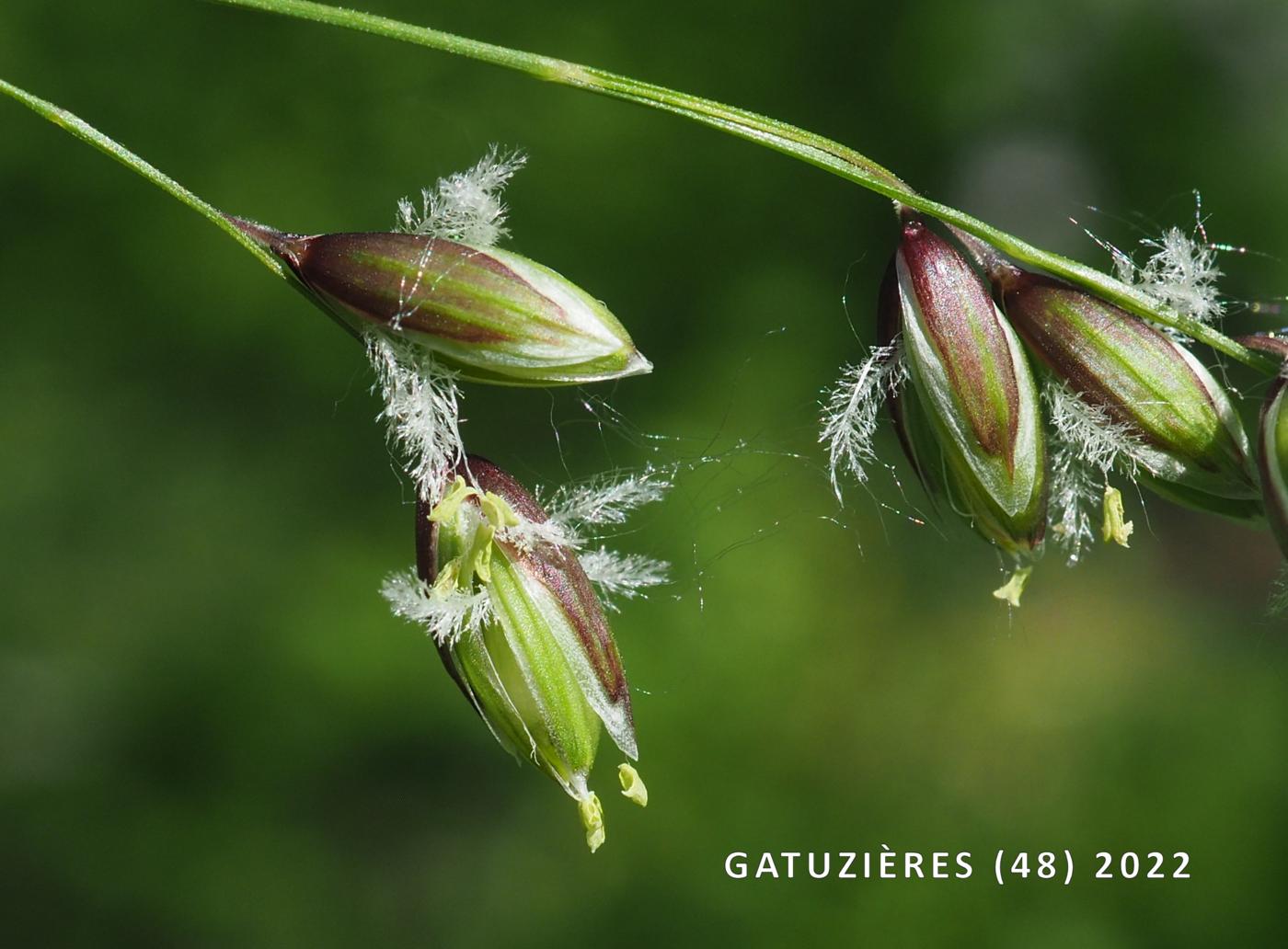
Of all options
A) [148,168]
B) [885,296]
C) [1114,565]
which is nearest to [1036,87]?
[1114,565]

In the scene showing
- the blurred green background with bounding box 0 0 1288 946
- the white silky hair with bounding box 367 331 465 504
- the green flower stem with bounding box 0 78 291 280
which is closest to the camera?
the green flower stem with bounding box 0 78 291 280

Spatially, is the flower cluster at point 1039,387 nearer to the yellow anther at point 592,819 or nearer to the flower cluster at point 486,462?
the flower cluster at point 486,462

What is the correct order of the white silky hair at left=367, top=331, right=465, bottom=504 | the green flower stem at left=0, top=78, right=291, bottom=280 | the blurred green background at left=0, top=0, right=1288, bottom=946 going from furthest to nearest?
the blurred green background at left=0, top=0, right=1288, bottom=946
the white silky hair at left=367, top=331, right=465, bottom=504
the green flower stem at left=0, top=78, right=291, bottom=280

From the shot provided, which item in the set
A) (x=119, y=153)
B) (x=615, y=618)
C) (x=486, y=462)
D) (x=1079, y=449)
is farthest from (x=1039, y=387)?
(x=615, y=618)

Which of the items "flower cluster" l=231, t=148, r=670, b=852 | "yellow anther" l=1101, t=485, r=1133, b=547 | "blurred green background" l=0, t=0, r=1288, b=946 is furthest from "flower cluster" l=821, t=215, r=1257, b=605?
"blurred green background" l=0, t=0, r=1288, b=946

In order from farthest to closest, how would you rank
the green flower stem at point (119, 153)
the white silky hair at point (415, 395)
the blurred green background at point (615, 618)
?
the blurred green background at point (615, 618) → the white silky hair at point (415, 395) → the green flower stem at point (119, 153)

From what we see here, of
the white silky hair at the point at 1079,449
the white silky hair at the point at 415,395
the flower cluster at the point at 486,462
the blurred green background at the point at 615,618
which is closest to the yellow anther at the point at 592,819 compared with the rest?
the flower cluster at the point at 486,462

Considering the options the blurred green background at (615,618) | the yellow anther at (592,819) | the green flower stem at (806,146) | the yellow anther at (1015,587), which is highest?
the blurred green background at (615,618)

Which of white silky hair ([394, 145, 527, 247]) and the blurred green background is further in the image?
the blurred green background

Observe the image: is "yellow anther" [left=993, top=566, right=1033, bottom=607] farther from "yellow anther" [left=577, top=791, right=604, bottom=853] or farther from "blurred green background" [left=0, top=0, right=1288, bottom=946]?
"blurred green background" [left=0, top=0, right=1288, bottom=946]
